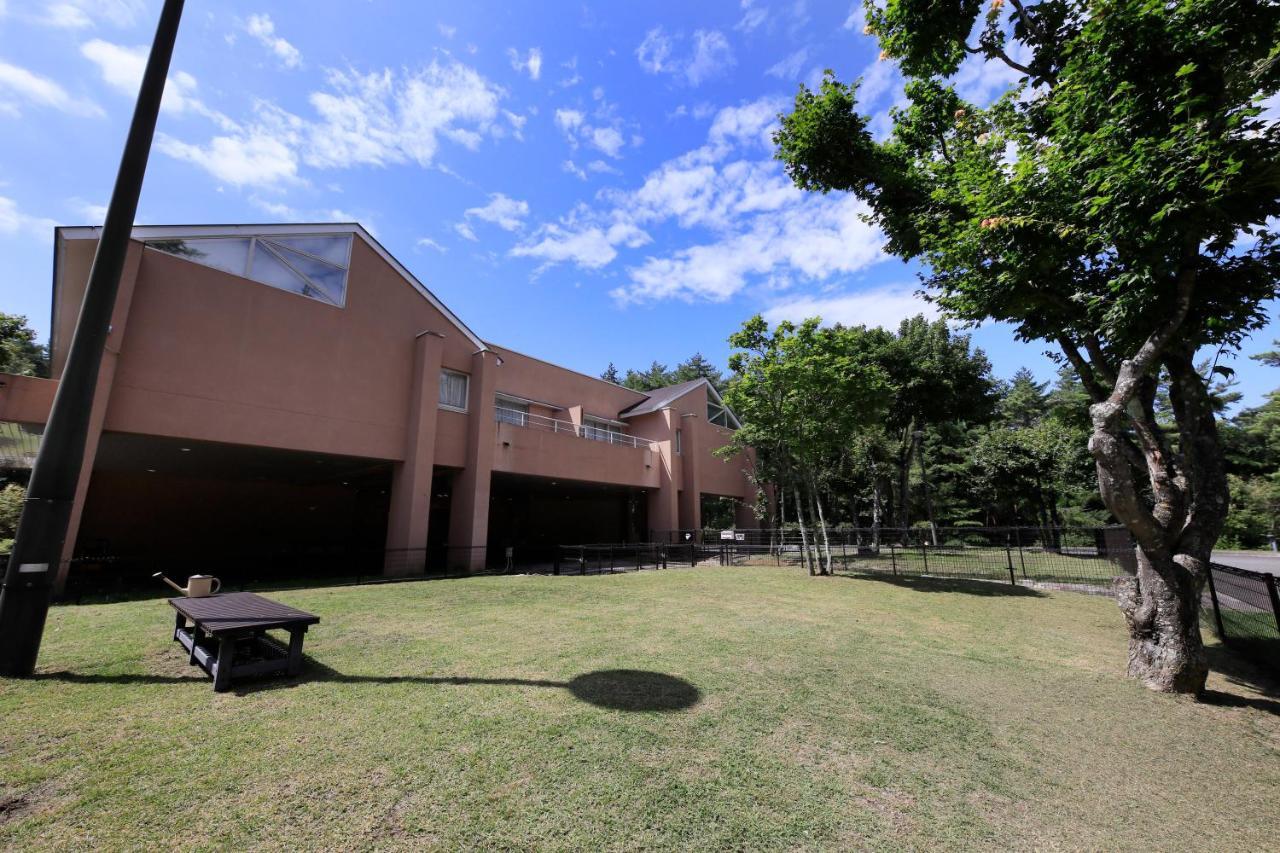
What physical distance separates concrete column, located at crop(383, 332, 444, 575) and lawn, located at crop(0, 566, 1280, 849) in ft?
24.2

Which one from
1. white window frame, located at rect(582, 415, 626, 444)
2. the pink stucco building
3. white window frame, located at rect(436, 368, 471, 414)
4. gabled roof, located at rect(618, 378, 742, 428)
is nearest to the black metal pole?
the pink stucco building

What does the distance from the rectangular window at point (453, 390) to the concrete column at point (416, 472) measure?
890mm

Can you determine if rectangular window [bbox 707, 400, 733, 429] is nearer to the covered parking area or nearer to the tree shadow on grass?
the tree shadow on grass

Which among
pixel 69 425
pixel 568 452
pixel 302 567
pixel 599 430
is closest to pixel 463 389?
pixel 568 452

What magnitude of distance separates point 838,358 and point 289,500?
2366cm

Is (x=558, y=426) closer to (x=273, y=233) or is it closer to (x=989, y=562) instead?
(x=273, y=233)

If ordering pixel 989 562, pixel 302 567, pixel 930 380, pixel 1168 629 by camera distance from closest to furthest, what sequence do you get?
pixel 1168 629, pixel 989 562, pixel 302 567, pixel 930 380

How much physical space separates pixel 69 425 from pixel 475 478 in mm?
11558

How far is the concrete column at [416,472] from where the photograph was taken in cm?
1430

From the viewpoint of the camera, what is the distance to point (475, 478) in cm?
1611

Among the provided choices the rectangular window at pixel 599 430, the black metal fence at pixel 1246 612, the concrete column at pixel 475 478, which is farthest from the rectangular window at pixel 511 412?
the black metal fence at pixel 1246 612

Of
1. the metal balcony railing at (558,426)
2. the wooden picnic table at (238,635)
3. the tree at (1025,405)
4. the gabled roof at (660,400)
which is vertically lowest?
the wooden picnic table at (238,635)

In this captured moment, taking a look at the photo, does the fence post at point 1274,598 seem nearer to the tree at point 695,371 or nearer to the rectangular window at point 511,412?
the rectangular window at point 511,412

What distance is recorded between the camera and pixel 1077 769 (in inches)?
147
